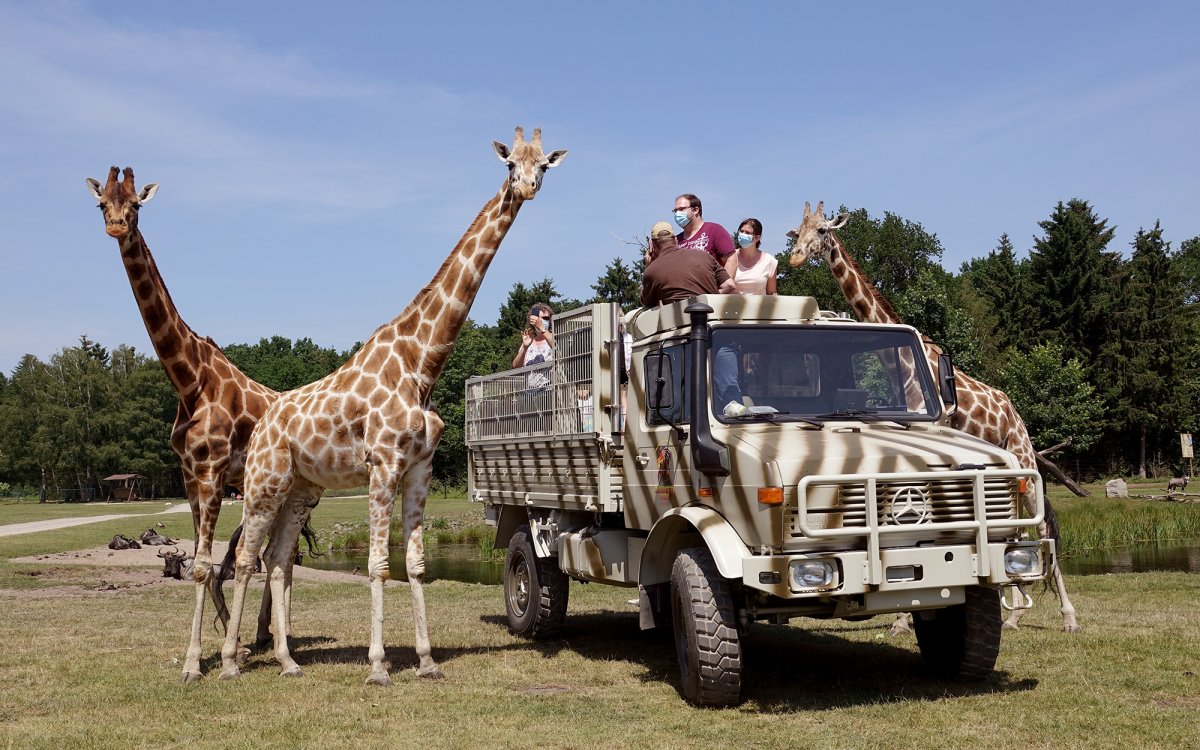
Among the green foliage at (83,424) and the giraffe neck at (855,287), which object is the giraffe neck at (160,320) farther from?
the green foliage at (83,424)

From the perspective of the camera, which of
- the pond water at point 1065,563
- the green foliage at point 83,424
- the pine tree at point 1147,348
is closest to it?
the pond water at point 1065,563

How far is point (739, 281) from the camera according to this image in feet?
32.0

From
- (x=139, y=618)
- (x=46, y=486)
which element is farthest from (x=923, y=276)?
(x=46, y=486)

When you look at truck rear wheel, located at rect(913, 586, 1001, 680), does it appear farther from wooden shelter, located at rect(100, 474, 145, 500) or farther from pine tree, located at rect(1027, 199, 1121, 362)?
wooden shelter, located at rect(100, 474, 145, 500)

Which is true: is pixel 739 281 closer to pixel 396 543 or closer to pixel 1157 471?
pixel 396 543

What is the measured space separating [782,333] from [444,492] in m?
54.5

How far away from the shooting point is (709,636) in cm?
740

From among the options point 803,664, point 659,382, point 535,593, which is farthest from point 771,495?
point 535,593

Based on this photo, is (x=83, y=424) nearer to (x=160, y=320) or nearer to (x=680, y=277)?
(x=160, y=320)

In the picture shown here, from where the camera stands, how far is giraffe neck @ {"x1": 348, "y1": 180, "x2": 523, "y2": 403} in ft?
32.4

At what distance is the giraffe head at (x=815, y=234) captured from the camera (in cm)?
1258

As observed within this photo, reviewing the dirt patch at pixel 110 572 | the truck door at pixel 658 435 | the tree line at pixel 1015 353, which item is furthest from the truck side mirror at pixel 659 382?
the tree line at pixel 1015 353

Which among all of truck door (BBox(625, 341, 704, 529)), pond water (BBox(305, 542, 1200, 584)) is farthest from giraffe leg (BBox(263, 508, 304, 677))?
pond water (BBox(305, 542, 1200, 584))

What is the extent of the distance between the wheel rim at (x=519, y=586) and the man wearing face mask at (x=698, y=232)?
3.77m
